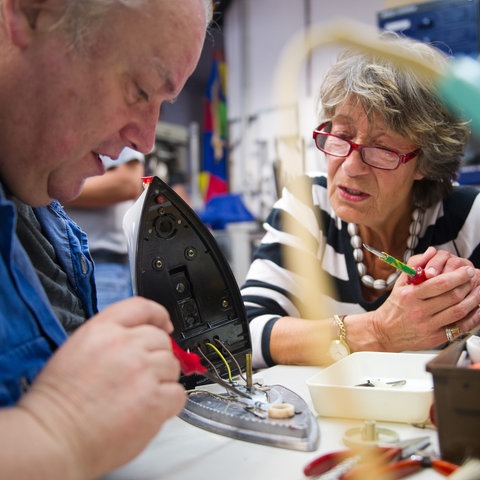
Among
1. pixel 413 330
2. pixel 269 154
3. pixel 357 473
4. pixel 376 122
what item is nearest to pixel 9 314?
pixel 357 473

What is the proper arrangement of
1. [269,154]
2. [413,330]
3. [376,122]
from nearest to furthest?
1. [413,330]
2. [376,122]
3. [269,154]

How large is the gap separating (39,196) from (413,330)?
2.38ft

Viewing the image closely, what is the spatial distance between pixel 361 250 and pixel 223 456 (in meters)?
0.79

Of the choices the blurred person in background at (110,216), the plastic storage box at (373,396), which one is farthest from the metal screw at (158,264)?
the blurred person in background at (110,216)

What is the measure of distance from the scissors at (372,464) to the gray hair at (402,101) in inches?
30.2

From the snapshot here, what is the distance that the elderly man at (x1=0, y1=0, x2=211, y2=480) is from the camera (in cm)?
50

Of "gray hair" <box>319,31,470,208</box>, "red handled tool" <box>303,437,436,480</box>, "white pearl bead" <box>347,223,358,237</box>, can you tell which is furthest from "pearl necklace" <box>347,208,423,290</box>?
"red handled tool" <box>303,437,436,480</box>

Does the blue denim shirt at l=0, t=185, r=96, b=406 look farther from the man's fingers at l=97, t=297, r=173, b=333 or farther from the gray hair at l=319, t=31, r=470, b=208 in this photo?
the gray hair at l=319, t=31, r=470, b=208

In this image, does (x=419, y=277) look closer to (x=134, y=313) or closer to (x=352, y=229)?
(x=352, y=229)

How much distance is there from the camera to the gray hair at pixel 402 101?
1.21 metres

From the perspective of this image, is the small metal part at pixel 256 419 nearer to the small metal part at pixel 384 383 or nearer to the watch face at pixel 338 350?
the small metal part at pixel 384 383

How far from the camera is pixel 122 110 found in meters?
0.68

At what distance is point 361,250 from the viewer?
1371mm

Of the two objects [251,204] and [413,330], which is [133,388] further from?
[251,204]
